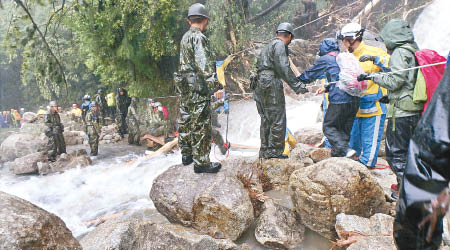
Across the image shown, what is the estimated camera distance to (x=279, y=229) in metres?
2.99

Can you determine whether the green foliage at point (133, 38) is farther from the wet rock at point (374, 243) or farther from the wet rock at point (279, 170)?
the wet rock at point (374, 243)

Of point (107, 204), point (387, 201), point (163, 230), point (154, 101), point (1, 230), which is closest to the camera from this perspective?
point (1, 230)

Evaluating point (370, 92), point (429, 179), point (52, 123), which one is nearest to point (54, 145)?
point (52, 123)

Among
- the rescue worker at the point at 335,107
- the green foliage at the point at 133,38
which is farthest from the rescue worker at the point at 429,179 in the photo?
the green foliage at the point at 133,38

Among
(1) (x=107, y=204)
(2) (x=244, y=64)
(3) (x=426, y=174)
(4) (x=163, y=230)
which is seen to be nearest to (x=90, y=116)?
(1) (x=107, y=204)

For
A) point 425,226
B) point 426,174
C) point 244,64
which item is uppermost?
point 244,64

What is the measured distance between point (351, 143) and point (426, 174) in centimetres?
422

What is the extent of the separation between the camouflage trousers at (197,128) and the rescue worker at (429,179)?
110 inches

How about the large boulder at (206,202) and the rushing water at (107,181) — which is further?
the rushing water at (107,181)

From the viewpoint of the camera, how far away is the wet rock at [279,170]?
14.2 feet

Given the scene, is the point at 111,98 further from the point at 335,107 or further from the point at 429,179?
the point at 429,179

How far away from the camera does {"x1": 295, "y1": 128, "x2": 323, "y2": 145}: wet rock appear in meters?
7.03

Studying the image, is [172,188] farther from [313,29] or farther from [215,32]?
[313,29]

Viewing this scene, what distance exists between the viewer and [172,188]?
3.51m
